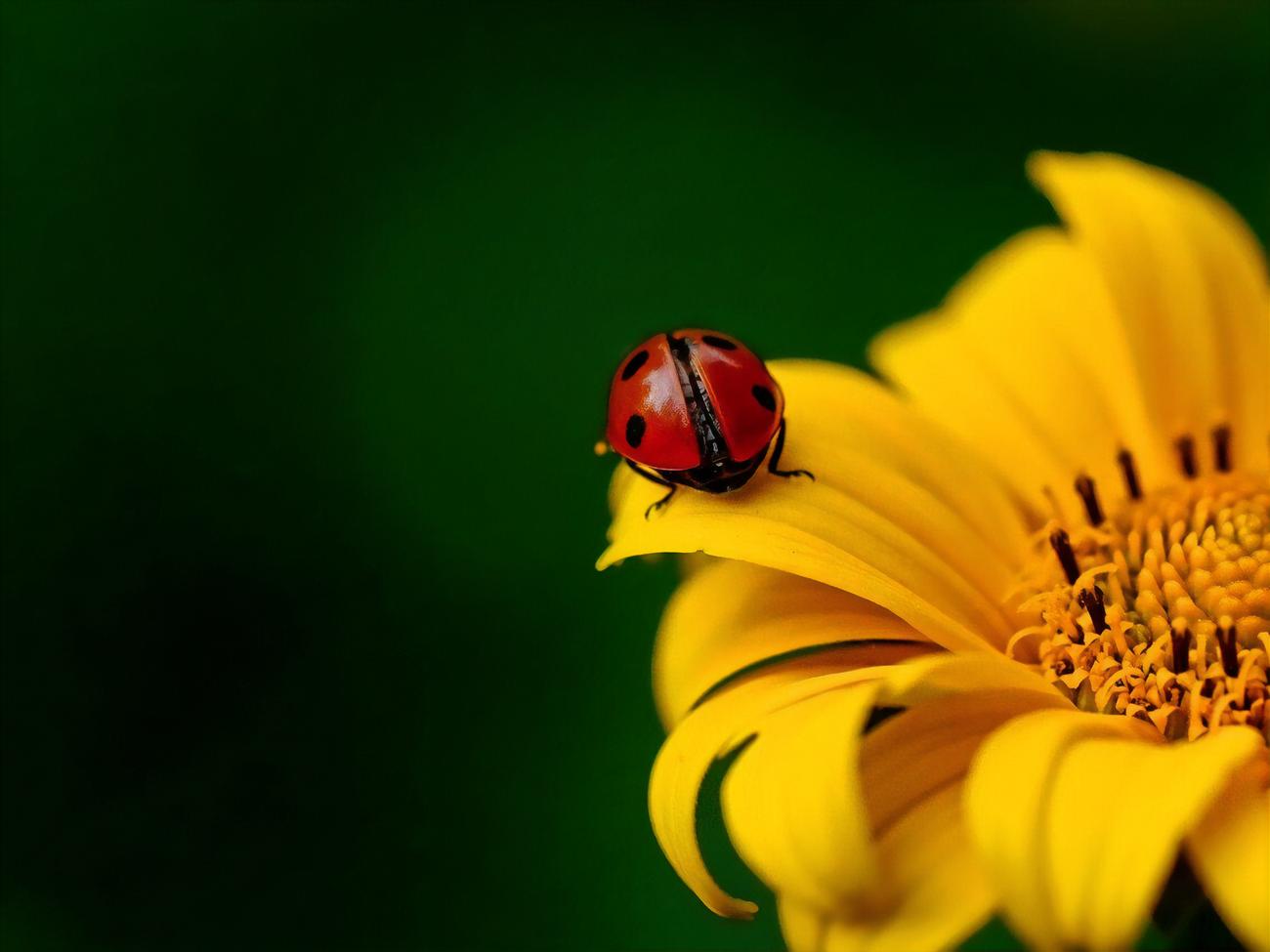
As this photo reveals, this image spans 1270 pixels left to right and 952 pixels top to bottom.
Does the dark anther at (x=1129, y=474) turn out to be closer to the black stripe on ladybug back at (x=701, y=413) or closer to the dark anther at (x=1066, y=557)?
the dark anther at (x=1066, y=557)

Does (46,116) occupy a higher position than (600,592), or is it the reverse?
(46,116)

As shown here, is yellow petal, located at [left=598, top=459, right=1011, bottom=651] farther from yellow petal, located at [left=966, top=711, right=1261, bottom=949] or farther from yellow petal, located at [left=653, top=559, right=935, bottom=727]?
yellow petal, located at [left=966, top=711, right=1261, bottom=949]

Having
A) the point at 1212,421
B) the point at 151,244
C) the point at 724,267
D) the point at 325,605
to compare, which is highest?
the point at 151,244

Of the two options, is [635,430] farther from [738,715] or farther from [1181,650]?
[1181,650]

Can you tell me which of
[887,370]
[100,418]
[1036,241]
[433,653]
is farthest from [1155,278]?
[100,418]

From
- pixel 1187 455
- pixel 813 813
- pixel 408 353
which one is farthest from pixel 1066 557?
pixel 408 353

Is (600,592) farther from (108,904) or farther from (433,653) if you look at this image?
(108,904)

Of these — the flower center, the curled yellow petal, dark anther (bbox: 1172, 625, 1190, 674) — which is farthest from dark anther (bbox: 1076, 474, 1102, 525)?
the curled yellow petal

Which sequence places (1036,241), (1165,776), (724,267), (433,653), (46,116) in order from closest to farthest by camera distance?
(1165,776) → (1036,241) → (433,653) → (46,116) → (724,267)
